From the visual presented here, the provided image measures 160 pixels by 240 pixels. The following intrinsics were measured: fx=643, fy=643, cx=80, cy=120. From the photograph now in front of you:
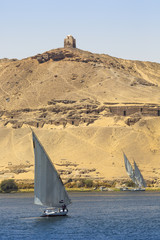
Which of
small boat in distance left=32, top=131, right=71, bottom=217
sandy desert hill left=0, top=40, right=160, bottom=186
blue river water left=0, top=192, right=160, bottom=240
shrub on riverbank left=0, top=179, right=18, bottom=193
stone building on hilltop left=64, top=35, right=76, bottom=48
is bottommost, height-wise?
blue river water left=0, top=192, right=160, bottom=240

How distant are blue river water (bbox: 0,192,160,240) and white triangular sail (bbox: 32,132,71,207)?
6.95 ft

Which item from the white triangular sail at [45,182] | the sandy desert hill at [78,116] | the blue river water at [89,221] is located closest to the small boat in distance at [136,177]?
the sandy desert hill at [78,116]

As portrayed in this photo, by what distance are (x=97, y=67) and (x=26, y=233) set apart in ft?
321

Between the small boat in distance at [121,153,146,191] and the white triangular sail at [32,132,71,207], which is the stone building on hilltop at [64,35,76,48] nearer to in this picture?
the small boat in distance at [121,153,146,191]

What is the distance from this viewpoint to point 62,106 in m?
131

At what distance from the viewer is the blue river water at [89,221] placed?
50719 mm

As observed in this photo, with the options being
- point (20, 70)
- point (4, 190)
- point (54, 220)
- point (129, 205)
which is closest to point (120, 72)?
point (20, 70)

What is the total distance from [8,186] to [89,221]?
44894 millimetres

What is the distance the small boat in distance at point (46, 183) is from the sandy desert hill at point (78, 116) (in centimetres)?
4945

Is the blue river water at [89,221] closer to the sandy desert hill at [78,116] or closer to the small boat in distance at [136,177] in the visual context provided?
the small boat in distance at [136,177]

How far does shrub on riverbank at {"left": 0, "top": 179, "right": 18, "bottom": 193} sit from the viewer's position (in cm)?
10188

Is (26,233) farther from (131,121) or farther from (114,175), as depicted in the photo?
(131,121)

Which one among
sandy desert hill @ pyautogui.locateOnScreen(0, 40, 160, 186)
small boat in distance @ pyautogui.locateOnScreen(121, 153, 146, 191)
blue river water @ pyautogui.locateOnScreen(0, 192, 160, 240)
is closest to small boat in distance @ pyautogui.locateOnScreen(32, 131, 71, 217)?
blue river water @ pyautogui.locateOnScreen(0, 192, 160, 240)

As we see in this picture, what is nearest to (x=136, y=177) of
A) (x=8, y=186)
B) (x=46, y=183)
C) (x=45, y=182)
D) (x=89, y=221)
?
(x=8, y=186)
